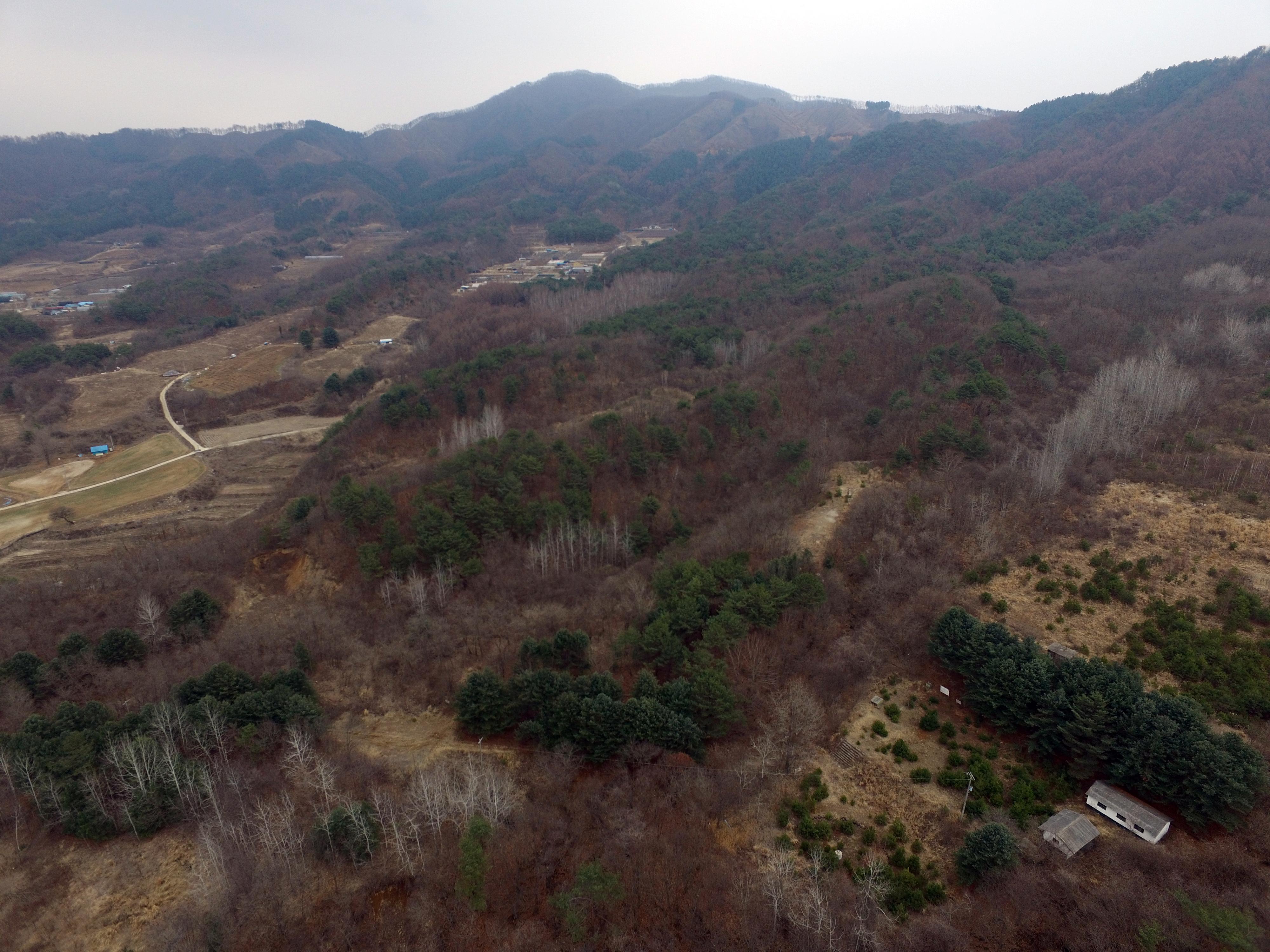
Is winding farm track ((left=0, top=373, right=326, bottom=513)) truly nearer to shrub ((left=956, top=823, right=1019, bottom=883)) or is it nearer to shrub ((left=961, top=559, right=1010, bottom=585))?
shrub ((left=961, top=559, right=1010, bottom=585))

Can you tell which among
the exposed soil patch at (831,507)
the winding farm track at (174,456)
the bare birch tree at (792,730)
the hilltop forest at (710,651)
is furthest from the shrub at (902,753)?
the winding farm track at (174,456)

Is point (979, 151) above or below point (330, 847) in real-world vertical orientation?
above

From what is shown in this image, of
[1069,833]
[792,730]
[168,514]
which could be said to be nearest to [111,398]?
[168,514]

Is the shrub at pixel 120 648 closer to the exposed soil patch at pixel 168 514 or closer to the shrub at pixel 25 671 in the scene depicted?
the shrub at pixel 25 671

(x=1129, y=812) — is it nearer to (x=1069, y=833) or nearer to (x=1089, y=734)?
(x=1069, y=833)

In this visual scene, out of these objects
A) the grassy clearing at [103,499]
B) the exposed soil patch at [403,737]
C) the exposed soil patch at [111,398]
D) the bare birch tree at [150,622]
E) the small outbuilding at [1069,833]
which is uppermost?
the exposed soil patch at [111,398]

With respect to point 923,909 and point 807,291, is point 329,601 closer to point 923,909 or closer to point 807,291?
point 923,909

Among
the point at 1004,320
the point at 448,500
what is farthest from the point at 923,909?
the point at 1004,320
